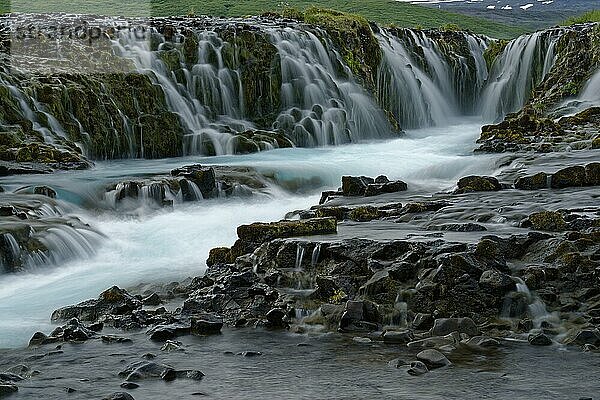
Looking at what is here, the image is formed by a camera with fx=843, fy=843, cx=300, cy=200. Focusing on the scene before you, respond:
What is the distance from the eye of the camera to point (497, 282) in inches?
367

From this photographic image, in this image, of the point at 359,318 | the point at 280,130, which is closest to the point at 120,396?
the point at 359,318

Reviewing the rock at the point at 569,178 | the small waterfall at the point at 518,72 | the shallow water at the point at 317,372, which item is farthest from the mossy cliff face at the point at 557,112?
the shallow water at the point at 317,372

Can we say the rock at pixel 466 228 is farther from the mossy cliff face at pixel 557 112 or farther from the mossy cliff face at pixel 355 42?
the mossy cliff face at pixel 355 42

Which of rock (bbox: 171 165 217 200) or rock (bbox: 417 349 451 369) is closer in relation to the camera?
rock (bbox: 417 349 451 369)

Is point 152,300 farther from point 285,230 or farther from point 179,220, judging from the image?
point 179,220

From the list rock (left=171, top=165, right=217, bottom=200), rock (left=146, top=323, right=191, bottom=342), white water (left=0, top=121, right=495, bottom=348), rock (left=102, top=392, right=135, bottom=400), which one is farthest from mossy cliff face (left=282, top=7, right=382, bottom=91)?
rock (left=102, top=392, right=135, bottom=400)

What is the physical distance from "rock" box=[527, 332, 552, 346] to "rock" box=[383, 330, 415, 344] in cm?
118

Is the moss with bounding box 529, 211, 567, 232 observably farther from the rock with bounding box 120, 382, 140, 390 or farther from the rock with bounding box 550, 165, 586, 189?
the rock with bounding box 120, 382, 140, 390

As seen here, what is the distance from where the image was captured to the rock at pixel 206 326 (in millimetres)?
9295

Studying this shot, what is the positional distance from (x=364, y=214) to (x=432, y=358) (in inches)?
240

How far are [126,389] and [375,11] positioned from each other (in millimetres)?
85739

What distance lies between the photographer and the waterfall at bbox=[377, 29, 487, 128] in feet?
111

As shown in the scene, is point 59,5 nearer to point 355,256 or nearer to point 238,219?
point 238,219

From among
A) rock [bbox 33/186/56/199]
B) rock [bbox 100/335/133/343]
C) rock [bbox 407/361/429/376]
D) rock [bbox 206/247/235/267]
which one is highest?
rock [bbox 33/186/56/199]
